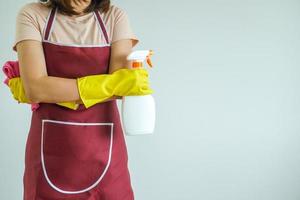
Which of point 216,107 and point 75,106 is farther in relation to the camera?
point 216,107

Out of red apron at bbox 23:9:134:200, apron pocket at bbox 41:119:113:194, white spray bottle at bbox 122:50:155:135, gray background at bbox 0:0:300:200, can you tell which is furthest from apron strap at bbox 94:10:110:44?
gray background at bbox 0:0:300:200

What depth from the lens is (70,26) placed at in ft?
4.00

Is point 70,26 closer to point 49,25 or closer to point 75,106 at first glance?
point 49,25

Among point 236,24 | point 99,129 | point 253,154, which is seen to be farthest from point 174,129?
point 99,129

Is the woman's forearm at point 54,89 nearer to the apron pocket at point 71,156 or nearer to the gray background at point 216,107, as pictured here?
the apron pocket at point 71,156

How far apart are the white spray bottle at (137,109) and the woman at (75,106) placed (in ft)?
0.08

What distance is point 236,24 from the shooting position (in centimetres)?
204

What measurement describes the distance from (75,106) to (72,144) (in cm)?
11

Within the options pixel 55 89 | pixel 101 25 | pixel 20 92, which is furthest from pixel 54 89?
pixel 101 25

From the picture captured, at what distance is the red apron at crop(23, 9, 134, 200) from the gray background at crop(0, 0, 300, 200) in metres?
0.74

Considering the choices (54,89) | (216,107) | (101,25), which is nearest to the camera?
(54,89)

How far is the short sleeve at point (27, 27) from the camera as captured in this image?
1.15m

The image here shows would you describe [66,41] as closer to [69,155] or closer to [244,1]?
[69,155]

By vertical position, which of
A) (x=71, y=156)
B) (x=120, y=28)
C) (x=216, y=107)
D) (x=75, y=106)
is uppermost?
(x=120, y=28)
